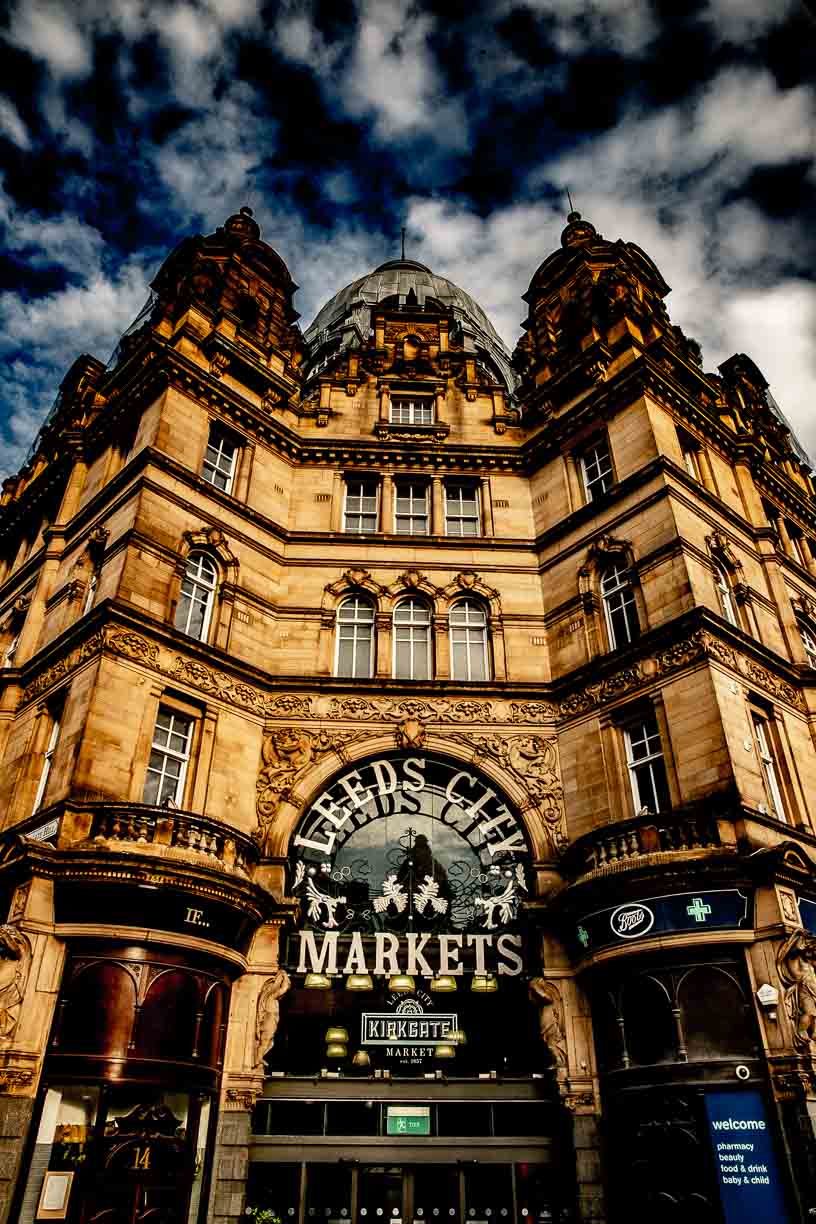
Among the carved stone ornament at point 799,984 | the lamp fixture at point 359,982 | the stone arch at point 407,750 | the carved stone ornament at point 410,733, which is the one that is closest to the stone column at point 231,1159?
the lamp fixture at point 359,982

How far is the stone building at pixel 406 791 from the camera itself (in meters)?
13.4

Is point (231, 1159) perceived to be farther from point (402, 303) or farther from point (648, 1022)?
point (402, 303)

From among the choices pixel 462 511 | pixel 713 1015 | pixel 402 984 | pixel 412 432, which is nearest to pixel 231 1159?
pixel 402 984

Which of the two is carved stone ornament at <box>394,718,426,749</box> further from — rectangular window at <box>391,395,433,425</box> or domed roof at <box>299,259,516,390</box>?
domed roof at <box>299,259,516,390</box>

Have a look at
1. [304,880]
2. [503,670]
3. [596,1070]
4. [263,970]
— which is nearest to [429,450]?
[503,670]

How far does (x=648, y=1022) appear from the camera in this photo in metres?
14.4

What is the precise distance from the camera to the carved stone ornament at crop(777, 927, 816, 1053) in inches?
514

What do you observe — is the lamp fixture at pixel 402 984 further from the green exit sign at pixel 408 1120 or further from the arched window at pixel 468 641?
the arched window at pixel 468 641

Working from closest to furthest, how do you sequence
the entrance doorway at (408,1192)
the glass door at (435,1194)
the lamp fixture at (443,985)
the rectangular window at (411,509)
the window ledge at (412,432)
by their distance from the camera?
the entrance doorway at (408,1192) < the glass door at (435,1194) < the lamp fixture at (443,985) < the rectangular window at (411,509) < the window ledge at (412,432)

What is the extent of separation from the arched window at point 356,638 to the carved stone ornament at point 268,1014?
275 inches

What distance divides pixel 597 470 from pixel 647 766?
8684 mm

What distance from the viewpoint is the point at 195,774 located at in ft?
56.9

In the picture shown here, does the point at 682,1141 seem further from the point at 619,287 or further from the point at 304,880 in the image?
the point at 619,287

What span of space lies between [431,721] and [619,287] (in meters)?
15.0
